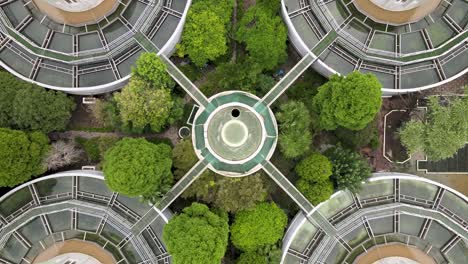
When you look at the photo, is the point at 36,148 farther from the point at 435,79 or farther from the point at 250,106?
the point at 435,79

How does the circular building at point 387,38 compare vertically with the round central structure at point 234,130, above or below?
above

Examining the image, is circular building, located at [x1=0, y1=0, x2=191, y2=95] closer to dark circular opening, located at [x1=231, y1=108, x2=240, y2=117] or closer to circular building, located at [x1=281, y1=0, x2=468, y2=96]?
dark circular opening, located at [x1=231, y1=108, x2=240, y2=117]

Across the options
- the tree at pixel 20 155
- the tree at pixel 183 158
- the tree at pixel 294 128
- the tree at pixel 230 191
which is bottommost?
the tree at pixel 20 155

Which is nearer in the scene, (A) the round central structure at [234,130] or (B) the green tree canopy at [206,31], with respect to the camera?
(A) the round central structure at [234,130]

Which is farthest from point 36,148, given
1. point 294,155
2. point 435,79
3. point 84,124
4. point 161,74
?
point 435,79

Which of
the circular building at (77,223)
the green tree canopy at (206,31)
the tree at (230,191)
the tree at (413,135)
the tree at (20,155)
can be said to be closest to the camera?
the tree at (20,155)

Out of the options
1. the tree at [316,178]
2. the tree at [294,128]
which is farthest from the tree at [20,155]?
the tree at [316,178]

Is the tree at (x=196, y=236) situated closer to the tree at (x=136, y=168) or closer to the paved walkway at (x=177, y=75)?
the tree at (x=136, y=168)
